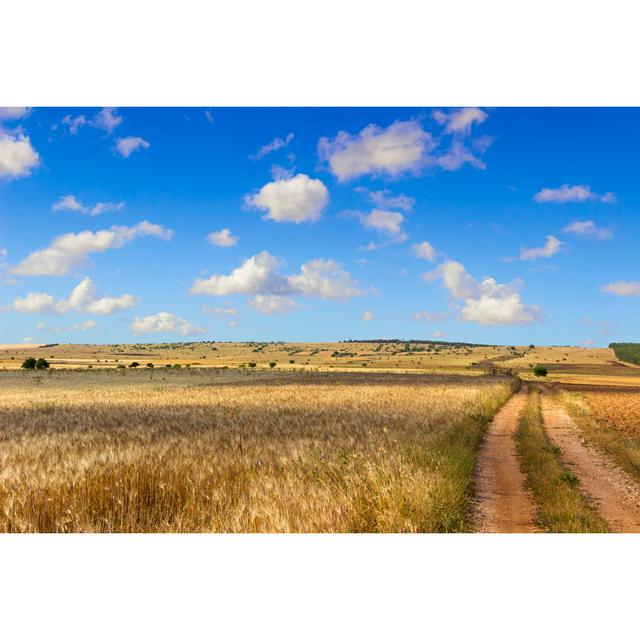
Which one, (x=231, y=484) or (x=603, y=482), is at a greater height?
(x=231, y=484)

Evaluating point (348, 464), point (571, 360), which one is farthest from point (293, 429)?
point (571, 360)

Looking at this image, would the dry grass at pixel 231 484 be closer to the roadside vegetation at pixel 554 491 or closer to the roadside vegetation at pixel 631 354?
the roadside vegetation at pixel 554 491

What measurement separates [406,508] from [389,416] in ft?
52.4

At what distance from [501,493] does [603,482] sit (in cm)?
378

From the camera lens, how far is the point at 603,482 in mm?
15977

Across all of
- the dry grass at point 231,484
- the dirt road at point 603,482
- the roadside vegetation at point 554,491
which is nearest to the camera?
the dry grass at point 231,484

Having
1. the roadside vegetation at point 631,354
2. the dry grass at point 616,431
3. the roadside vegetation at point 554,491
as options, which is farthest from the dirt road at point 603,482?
the roadside vegetation at point 631,354

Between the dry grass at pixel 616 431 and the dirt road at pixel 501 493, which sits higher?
the dirt road at pixel 501 493

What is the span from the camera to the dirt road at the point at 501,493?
11.3 meters

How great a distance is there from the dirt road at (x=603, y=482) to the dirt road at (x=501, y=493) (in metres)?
1.48

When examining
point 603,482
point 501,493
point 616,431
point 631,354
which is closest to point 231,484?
point 501,493

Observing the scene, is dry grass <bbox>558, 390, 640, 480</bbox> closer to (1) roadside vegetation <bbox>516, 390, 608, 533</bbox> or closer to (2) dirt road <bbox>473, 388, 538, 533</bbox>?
(1) roadside vegetation <bbox>516, 390, 608, 533</bbox>

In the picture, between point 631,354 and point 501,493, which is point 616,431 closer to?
point 501,493

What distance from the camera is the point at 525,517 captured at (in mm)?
11883
